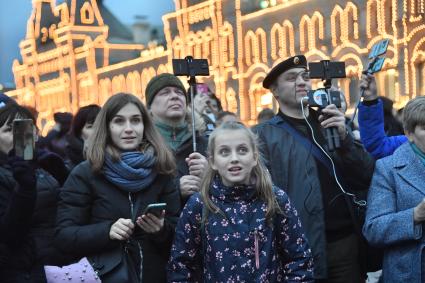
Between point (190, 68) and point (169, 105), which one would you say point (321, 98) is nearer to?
point (190, 68)

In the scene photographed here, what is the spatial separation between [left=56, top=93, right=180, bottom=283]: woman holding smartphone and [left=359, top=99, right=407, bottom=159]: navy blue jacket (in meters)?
1.38

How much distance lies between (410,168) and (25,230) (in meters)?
2.20

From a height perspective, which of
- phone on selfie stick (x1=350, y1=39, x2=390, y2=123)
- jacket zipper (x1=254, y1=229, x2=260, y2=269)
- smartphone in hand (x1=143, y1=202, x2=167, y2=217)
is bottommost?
jacket zipper (x1=254, y1=229, x2=260, y2=269)

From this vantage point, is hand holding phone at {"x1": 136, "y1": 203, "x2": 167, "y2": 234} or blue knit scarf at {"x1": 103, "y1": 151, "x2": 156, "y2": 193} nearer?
hand holding phone at {"x1": 136, "y1": 203, "x2": 167, "y2": 234}

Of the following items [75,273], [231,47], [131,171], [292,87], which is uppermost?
[231,47]

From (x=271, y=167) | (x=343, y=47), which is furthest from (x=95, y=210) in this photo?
(x=343, y=47)

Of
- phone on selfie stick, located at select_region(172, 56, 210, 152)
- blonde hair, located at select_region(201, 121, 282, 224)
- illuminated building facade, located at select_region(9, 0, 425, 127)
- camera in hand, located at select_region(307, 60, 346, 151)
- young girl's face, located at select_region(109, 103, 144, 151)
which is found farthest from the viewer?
illuminated building facade, located at select_region(9, 0, 425, 127)

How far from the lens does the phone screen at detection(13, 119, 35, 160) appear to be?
399cm

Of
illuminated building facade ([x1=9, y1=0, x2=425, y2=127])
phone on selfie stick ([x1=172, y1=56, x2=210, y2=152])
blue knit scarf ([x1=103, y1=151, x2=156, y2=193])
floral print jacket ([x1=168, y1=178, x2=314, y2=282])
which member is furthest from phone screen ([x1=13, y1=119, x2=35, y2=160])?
illuminated building facade ([x1=9, y1=0, x2=425, y2=127])

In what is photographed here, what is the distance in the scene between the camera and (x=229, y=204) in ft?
12.6

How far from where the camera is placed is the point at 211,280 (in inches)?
149

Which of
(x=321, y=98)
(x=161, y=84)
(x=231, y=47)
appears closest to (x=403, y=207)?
(x=321, y=98)

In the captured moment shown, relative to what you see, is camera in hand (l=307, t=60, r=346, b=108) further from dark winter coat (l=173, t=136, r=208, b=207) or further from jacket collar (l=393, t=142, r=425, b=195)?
dark winter coat (l=173, t=136, r=208, b=207)

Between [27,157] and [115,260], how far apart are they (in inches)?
29.4
